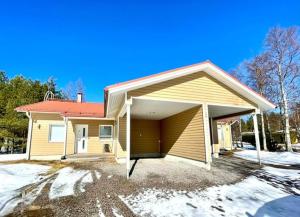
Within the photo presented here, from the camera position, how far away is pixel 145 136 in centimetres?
1224

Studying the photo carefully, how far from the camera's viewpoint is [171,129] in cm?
1104

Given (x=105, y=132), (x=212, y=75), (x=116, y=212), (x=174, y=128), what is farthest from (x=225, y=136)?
(x=116, y=212)

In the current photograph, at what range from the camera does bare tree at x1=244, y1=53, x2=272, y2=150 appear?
52.3 ft

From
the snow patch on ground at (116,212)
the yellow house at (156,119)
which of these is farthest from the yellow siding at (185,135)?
the snow patch on ground at (116,212)

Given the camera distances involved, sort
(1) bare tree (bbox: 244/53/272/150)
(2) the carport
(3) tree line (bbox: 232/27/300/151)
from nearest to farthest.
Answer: (2) the carport < (3) tree line (bbox: 232/27/300/151) < (1) bare tree (bbox: 244/53/272/150)

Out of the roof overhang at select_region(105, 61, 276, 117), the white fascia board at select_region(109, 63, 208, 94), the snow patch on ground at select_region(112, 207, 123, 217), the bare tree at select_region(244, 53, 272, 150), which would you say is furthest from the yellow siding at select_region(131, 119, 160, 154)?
the bare tree at select_region(244, 53, 272, 150)

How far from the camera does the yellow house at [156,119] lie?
7.32m

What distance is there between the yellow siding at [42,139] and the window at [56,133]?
247 mm

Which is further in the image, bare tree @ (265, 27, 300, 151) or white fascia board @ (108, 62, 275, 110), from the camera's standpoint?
bare tree @ (265, 27, 300, 151)

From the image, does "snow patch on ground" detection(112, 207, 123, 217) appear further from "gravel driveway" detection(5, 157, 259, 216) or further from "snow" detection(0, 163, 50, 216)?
"snow" detection(0, 163, 50, 216)

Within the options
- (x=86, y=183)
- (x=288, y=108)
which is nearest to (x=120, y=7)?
(x=86, y=183)

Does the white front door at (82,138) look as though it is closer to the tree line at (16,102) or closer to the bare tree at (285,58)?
the tree line at (16,102)

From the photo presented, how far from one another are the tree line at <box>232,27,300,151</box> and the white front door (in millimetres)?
13840

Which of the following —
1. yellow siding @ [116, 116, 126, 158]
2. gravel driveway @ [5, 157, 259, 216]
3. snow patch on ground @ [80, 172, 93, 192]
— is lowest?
gravel driveway @ [5, 157, 259, 216]
